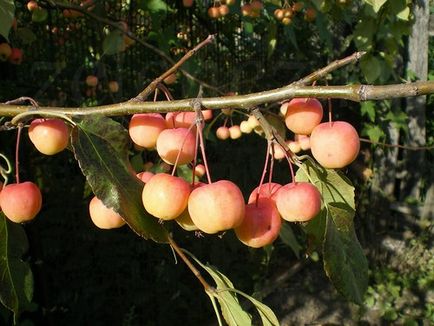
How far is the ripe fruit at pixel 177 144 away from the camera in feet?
2.16

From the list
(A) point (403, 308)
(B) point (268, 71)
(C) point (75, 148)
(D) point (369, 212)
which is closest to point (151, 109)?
(C) point (75, 148)

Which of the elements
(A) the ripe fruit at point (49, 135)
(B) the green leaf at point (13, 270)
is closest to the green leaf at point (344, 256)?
(A) the ripe fruit at point (49, 135)

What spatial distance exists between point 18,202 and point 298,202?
42 cm

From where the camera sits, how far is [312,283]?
3.29 meters

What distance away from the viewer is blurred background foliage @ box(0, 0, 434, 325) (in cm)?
213

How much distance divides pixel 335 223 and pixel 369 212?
10.4ft

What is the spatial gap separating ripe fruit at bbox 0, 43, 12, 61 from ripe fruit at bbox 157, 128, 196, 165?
1406mm

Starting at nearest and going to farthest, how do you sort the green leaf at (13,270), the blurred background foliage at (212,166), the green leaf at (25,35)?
the green leaf at (13,270) → the green leaf at (25,35) → the blurred background foliage at (212,166)

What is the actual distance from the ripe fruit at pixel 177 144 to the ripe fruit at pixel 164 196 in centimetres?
6

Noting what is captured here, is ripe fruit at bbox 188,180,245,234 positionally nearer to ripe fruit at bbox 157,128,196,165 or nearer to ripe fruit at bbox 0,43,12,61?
ripe fruit at bbox 157,128,196,165

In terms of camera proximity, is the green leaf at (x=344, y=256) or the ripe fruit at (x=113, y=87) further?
the ripe fruit at (x=113, y=87)

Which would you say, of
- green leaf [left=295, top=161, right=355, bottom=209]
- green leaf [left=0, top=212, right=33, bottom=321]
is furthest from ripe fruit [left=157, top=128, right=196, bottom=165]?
green leaf [left=0, top=212, right=33, bottom=321]

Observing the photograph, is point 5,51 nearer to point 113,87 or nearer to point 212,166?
point 113,87

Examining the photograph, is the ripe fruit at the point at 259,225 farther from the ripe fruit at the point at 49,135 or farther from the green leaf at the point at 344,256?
the ripe fruit at the point at 49,135
